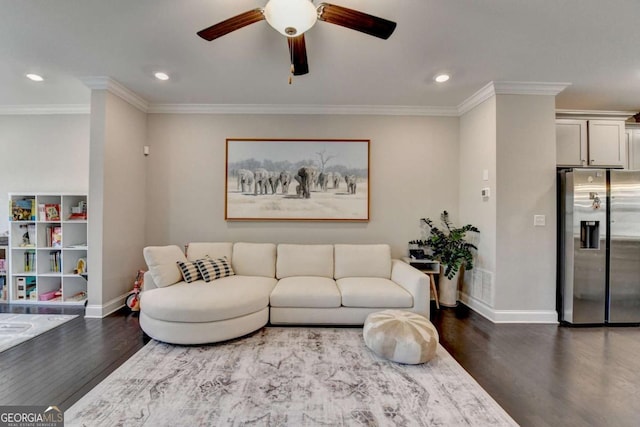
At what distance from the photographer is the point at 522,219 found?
3.17 meters

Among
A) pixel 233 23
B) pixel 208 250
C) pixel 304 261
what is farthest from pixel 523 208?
pixel 208 250

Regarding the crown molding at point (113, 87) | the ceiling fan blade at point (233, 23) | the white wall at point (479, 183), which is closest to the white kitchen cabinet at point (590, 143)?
the white wall at point (479, 183)

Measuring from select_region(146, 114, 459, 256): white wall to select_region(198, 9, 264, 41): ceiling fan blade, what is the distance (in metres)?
2.04

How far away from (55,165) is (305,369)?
14.7 feet

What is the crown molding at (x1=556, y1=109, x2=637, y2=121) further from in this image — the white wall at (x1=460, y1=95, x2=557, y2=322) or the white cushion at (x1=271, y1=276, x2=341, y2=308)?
the white cushion at (x1=271, y1=276, x2=341, y2=308)

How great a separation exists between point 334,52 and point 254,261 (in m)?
2.45

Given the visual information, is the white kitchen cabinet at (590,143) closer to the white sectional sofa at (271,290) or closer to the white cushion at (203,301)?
the white sectional sofa at (271,290)

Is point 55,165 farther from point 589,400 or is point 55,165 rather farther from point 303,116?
point 589,400

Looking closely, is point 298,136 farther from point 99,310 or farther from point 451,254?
point 99,310

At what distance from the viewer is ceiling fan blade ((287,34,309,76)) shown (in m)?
1.93

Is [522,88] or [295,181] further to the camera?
[295,181]

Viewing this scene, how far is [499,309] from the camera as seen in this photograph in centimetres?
316

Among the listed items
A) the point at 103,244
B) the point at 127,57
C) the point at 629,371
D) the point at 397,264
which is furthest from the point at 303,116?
the point at 629,371

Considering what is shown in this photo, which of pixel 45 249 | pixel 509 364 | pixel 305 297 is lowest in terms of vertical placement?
pixel 509 364
